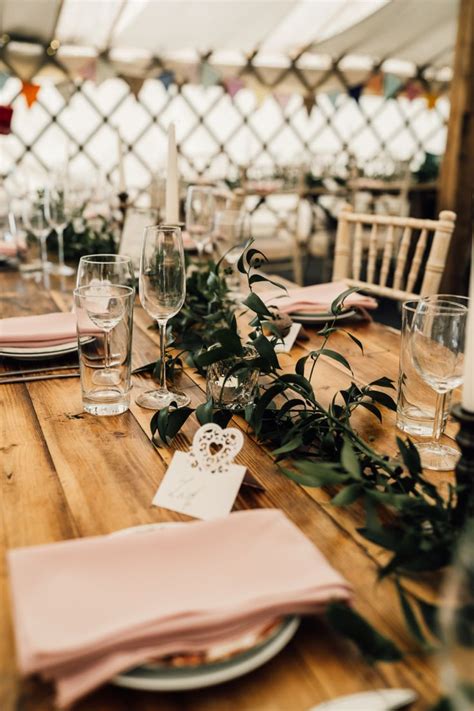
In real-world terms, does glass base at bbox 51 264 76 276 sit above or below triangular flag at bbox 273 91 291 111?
below

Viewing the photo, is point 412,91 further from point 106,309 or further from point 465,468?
point 465,468

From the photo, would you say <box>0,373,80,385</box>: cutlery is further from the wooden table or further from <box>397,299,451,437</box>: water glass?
<box>397,299,451,437</box>: water glass

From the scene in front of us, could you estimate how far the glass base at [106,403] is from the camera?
855 millimetres

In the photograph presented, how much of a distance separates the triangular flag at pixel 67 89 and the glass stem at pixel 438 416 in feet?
13.2

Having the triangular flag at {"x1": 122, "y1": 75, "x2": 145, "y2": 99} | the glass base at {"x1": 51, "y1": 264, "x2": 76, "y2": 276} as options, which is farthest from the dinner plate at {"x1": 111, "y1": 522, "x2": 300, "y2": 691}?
the triangular flag at {"x1": 122, "y1": 75, "x2": 145, "y2": 99}

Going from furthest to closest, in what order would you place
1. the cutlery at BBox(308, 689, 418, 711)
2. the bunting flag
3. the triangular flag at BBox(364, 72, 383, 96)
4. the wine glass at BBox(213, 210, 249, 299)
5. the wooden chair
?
the triangular flag at BBox(364, 72, 383, 96)
the bunting flag
the wine glass at BBox(213, 210, 249, 299)
the wooden chair
the cutlery at BBox(308, 689, 418, 711)

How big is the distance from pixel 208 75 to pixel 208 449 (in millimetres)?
4679

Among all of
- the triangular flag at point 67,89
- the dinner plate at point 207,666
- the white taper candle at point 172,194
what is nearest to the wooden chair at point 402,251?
the white taper candle at point 172,194

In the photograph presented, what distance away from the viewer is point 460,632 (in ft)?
0.92

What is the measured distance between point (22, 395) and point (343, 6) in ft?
14.6

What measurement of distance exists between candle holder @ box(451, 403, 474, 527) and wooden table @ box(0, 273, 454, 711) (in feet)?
0.26

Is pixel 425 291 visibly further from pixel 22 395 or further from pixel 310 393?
pixel 22 395

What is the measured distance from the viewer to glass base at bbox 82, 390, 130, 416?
855mm

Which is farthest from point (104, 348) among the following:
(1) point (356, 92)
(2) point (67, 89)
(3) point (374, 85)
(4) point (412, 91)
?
(4) point (412, 91)
